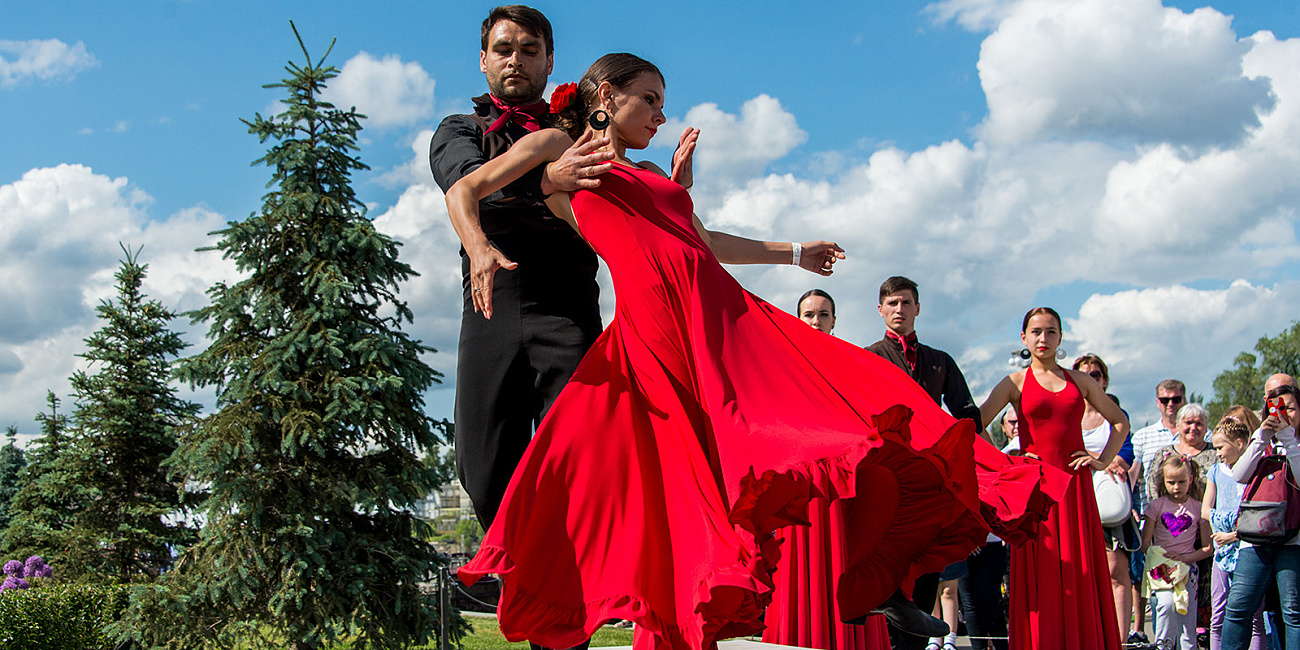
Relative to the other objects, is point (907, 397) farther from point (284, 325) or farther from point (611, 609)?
point (284, 325)

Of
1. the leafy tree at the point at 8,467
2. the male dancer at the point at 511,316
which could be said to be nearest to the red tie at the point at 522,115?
the male dancer at the point at 511,316

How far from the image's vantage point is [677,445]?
2.66 metres

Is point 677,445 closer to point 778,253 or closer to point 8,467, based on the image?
point 778,253

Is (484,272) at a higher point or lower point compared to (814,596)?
higher

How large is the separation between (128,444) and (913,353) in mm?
13131

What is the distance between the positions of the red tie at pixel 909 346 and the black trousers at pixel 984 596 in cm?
162

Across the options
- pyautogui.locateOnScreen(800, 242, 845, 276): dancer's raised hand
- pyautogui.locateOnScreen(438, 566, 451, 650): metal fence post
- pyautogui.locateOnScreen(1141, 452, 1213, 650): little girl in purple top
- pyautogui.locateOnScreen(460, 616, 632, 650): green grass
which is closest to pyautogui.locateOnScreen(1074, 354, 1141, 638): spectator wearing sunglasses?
pyautogui.locateOnScreen(1141, 452, 1213, 650): little girl in purple top

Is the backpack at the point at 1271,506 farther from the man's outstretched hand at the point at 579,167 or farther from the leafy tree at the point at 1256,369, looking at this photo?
the leafy tree at the point at 1256,369

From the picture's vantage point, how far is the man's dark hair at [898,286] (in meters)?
5.51

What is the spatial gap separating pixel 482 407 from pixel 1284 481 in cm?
533

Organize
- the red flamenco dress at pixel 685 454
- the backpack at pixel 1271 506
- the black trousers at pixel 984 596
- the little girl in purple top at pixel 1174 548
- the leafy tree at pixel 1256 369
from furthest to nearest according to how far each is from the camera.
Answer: the leafy tree at pixel 1256 369 → the little girl in purple top at pixel 1174 548 → the black trousers at pixel 984 596 → the backpack at pixel 1271 506 → the red flamenco dress at pixel 685 454

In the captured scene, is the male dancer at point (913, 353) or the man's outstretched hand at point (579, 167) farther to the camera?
the male dancer at point (913, 353)

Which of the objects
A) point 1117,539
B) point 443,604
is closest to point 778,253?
point 1117,539

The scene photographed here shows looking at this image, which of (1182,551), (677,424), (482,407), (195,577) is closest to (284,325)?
(195,577)
